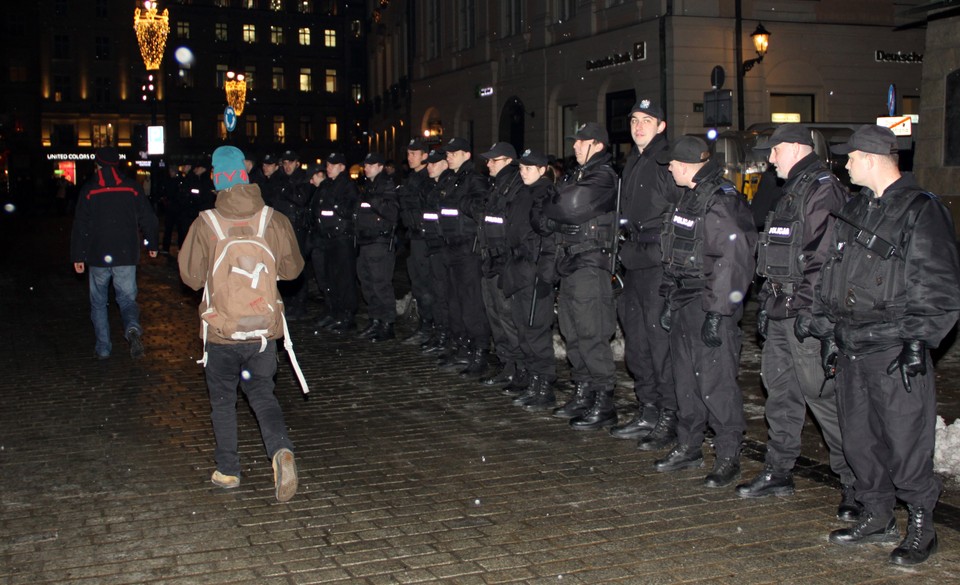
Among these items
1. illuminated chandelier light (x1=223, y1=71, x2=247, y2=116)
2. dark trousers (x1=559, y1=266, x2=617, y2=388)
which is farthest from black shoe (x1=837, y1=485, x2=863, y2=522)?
illuminated chandelier light (x1=223, y1=71, x2=247, y2=116)

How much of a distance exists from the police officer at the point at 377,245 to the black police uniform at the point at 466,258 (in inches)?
65.9

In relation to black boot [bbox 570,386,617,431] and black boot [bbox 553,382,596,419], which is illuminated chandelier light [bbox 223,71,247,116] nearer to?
black boot [bbox 553,382,596,419]

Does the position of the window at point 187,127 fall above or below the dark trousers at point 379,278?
above

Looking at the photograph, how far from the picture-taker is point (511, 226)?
31.0 feet

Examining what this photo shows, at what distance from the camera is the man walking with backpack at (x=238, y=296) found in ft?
21.6

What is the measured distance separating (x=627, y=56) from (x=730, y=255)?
23.4 meters

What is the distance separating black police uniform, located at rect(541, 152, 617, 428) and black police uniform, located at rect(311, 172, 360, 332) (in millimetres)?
5245

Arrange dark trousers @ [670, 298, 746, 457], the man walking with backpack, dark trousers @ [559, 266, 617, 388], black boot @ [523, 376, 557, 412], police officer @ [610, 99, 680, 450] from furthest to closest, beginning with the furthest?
1. black boot @ [523, 376, 557, 412]
2. dark trousers @ [559, 266, 617, 388]
3. police officer @ [610, 99, 680, 450]
4. dark trousers @ [670, 298, 746, 457]
5. the man walking with backpack

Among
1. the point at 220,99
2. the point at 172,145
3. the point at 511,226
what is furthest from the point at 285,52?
the point at 511,226

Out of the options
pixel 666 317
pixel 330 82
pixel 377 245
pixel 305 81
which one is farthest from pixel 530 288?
pixel 330 82

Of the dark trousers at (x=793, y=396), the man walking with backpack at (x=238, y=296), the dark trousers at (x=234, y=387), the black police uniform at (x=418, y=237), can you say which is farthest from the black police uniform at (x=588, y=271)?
the black police uniform at (x=418, y=237)

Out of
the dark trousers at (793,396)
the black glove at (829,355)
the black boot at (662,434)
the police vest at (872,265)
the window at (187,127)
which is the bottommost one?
the black boot at (662,434)

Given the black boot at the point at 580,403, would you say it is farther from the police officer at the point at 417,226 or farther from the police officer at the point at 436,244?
the police officer at the point at 417,226

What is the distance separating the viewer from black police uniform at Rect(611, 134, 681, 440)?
25.6 feet
